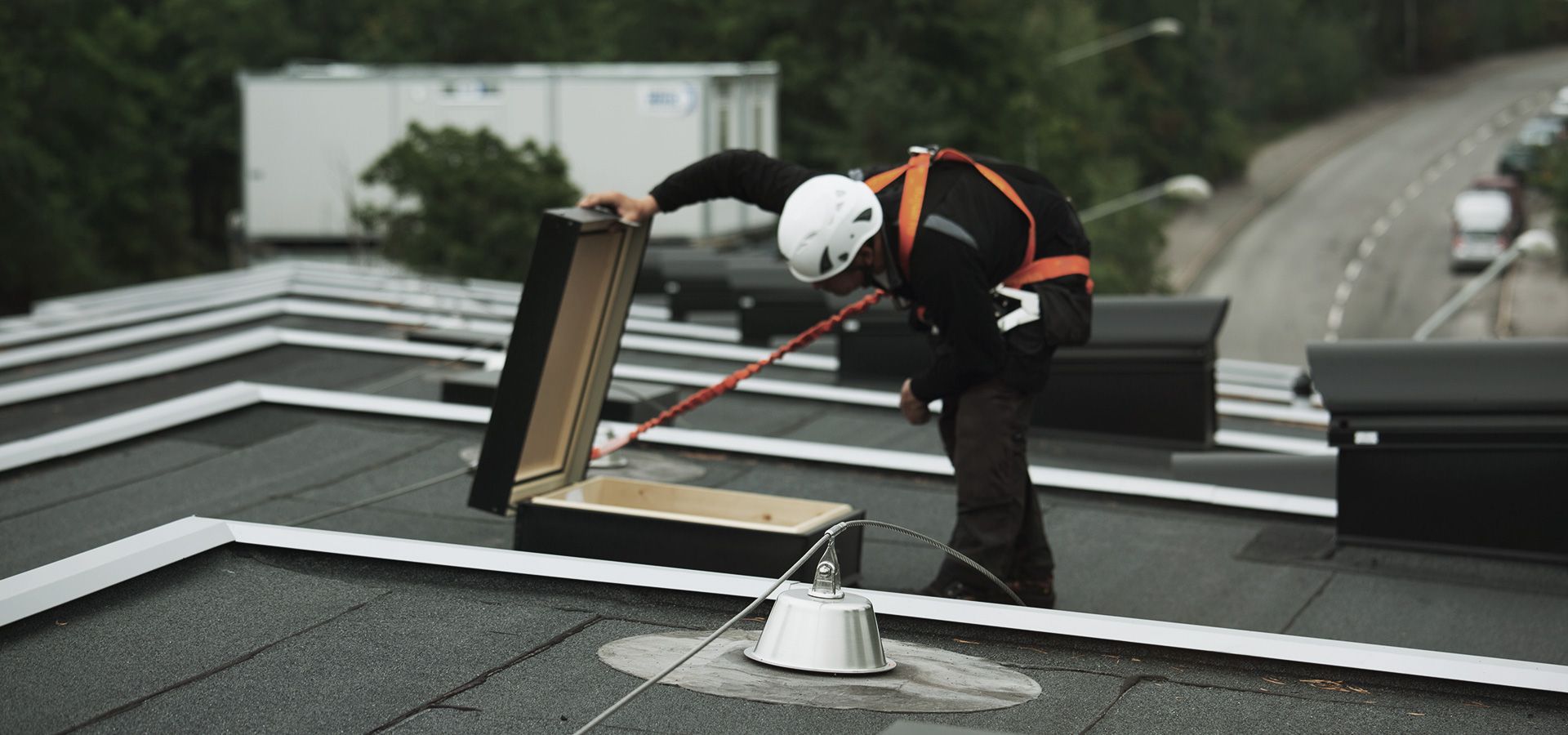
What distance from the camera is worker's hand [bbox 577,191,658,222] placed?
17.4 ft

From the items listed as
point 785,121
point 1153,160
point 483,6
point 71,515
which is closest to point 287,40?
point 483,6

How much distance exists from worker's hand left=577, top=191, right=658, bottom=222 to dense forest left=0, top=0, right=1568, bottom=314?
36780 millimetres

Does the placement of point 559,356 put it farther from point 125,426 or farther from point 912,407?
point 125,426

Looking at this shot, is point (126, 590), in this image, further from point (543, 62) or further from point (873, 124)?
point (543, 62)

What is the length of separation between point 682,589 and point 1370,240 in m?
57.5

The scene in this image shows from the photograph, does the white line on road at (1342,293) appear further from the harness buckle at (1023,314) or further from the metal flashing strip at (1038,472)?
the harness buckle at (1023,314)

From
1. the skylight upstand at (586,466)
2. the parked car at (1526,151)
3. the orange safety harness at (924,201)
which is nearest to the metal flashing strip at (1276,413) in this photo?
the orange safety harness at (924,201)

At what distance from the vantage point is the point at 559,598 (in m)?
4.34

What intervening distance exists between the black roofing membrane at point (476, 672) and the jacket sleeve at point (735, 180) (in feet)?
4.96

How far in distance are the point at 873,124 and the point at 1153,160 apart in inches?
1104

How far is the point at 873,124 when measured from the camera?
43938 mm

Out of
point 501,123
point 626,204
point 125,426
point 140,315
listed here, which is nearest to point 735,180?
point 626,204

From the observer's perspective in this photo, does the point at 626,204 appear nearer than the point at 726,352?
Yes

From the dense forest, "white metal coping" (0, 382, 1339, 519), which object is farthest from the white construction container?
"white metal coping" (0, 382, 1339, 519)
